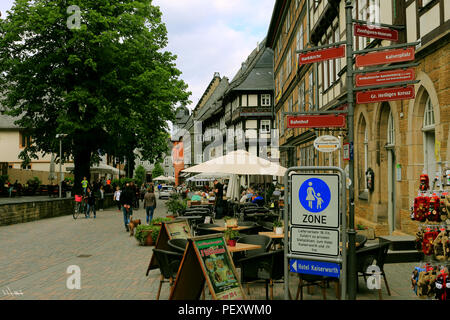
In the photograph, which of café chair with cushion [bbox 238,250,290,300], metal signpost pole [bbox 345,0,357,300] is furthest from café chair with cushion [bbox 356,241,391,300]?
café chair with cushion [bbox 238,250,290,300]

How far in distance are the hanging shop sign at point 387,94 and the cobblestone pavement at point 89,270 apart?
319cm

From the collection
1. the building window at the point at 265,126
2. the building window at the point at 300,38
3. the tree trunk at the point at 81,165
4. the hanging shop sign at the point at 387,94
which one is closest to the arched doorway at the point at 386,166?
the hanging shop sign at the point at 387,94

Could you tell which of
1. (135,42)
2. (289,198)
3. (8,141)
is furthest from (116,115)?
(8,141)

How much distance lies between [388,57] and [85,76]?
27444 mm

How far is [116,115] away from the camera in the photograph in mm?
30531

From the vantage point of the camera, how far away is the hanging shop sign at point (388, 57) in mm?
7355

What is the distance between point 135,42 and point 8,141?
35.4 metres

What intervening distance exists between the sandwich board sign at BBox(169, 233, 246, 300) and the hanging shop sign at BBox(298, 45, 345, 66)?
350 cm

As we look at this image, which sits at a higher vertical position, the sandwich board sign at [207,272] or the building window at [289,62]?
the building window at [289,62]

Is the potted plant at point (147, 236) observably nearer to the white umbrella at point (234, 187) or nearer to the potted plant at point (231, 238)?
the potted plant at point (231, 238)

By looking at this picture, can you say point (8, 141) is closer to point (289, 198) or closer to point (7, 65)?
point (7, 65)

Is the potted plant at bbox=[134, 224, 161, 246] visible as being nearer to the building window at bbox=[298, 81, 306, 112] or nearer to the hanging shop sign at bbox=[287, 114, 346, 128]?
the hanging shop sign at bbox=[287, 114, 346, 128]

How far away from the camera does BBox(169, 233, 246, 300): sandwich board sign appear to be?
6443 mm

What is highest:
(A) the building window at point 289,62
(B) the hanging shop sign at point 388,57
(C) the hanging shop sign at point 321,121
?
(A) the building window at point 289,62
